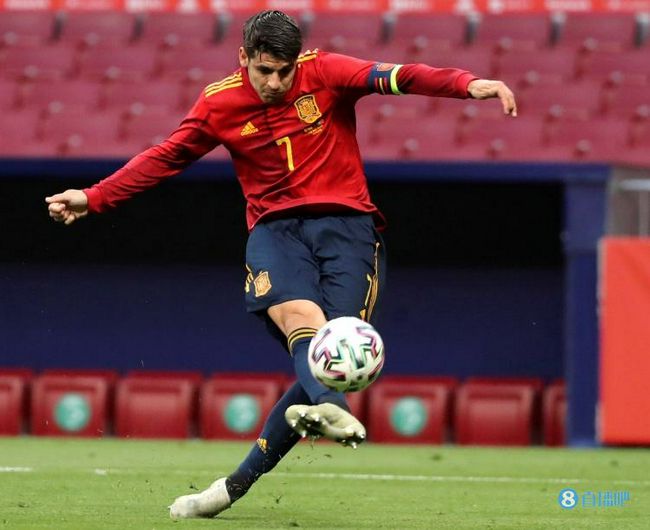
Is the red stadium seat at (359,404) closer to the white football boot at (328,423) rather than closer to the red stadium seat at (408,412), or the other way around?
the red stadium seat at (408,412)

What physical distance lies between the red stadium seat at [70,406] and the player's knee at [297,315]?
7.41m

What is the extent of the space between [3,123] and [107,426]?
10.6 feet

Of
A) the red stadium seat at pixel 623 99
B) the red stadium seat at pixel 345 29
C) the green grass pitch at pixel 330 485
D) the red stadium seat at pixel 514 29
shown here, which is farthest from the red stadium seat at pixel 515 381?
the red stadium seat at pixel 345 29

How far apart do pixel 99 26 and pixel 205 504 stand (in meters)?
11.4

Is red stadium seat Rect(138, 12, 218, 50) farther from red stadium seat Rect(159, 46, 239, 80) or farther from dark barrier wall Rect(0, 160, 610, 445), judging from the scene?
dark barrier wall Rect(0, 160, 610, 445)

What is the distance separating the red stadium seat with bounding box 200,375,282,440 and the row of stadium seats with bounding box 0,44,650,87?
363 centimetres

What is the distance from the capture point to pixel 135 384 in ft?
42.5

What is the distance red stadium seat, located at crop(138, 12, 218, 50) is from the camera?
1661 centimetres

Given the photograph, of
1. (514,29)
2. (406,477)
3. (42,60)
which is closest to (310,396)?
(406,477)

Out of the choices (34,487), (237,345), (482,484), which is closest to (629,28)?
(237,345)

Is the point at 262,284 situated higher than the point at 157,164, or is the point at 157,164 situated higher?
the point at 157,164

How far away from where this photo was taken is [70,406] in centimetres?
1299

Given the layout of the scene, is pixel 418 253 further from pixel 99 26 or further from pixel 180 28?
pixel 99 26

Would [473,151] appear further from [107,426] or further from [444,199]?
[107,426]
